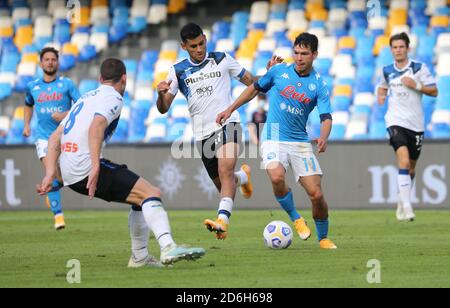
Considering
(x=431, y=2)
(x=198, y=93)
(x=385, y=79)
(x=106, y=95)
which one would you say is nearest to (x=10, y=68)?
(x=431, y=2)

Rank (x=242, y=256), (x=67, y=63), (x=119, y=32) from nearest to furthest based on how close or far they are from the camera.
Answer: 1. (x=242, y=256)
2. (x=67, y=63)
3. (x=119, y=32)

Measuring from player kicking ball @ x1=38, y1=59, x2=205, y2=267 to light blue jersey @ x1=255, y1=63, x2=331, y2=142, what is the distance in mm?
2466

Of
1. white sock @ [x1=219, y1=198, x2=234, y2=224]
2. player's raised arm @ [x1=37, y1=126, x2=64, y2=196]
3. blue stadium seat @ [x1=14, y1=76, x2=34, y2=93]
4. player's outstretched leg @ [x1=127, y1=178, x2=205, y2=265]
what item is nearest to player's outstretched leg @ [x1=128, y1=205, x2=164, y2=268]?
player's outstretched leg @ [x1=127, y1=178, x2=205, y2=265]

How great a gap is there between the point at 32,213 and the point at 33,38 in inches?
359

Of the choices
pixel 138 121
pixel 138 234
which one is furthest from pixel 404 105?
pixel 138 121

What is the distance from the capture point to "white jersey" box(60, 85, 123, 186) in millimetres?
10211

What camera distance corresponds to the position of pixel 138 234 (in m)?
10.7

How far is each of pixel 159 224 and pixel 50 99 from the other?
689 centimetres

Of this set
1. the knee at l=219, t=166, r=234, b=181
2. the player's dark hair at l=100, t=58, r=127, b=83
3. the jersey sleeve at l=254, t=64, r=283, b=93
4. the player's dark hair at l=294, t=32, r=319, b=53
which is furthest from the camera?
the knee at l=219, t=166, r=234, b=181

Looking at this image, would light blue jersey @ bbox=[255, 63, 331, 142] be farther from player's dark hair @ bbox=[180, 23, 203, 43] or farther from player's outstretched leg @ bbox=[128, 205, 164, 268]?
player's outstretched leg @ bbox=[128, 205, 164, 268]

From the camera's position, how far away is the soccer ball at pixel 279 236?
40.0 feet

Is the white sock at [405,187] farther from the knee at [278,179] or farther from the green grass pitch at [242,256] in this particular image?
the knee at [278,179]

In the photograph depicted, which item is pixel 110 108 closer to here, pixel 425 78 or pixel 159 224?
pixel 159 224

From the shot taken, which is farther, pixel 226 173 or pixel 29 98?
pixel 29 98
